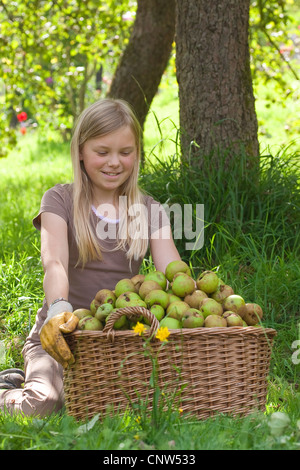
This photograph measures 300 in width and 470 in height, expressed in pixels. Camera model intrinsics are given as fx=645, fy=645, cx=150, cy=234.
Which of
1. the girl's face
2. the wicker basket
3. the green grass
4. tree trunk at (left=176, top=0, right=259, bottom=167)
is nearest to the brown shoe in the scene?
the green grass

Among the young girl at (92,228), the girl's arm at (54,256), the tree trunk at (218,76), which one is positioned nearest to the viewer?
the girl's arm at (54,256)

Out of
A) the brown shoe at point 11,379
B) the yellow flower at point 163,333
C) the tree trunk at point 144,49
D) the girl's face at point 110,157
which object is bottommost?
the brown shoe at point 11,379

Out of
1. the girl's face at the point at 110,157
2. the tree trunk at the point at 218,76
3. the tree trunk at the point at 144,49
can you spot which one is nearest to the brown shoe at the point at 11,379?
the girl's face at the point at 110,157

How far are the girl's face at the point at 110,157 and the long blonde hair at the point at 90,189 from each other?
27 millimetres

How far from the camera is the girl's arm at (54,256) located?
239 centimetres

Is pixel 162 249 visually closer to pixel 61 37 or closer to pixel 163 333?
pixel 163 333

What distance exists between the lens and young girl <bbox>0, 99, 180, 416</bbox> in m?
2.56

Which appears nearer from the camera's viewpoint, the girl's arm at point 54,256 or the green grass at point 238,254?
the girl's arm at point 54,256

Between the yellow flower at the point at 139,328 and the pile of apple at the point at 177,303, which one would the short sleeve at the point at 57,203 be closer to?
the pile of apple at the point at 177,303

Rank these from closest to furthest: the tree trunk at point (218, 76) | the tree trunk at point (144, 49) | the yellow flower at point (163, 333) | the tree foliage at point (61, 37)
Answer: the yellow flower at point (163, 333) → the tree trunk at point (218, 76) → the tree trunk at point (144, 49) → the tree foliage at point (61, 37)

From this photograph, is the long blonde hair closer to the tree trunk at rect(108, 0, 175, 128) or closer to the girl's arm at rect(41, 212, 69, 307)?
the girl's arm at rect(41, 212, 69, 307)

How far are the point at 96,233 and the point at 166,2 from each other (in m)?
3.28

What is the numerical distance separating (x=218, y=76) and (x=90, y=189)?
137 cm
